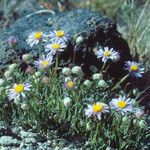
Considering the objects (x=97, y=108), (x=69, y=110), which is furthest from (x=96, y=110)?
(x=69, y=110)

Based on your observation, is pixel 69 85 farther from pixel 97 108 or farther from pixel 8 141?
pixel 8 141

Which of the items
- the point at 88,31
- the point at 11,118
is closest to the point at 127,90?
the point at 88,31

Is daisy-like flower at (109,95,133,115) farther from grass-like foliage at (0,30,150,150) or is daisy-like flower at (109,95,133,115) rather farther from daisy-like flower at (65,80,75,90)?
daisy-like flower at (65,80,75,90)

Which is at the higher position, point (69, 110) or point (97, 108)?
point (97, 108)

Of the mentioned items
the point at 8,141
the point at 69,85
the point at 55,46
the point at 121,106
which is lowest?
the point at 8,141

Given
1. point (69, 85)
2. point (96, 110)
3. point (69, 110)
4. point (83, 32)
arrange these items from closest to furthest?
point (96, 110), point (69, 85), point (69, 110), point (83, 32)

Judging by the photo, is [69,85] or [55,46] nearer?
[69,85]

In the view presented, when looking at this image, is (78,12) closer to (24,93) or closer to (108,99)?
(108,99)

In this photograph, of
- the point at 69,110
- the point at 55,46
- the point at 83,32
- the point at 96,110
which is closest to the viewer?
the point at 96,110
